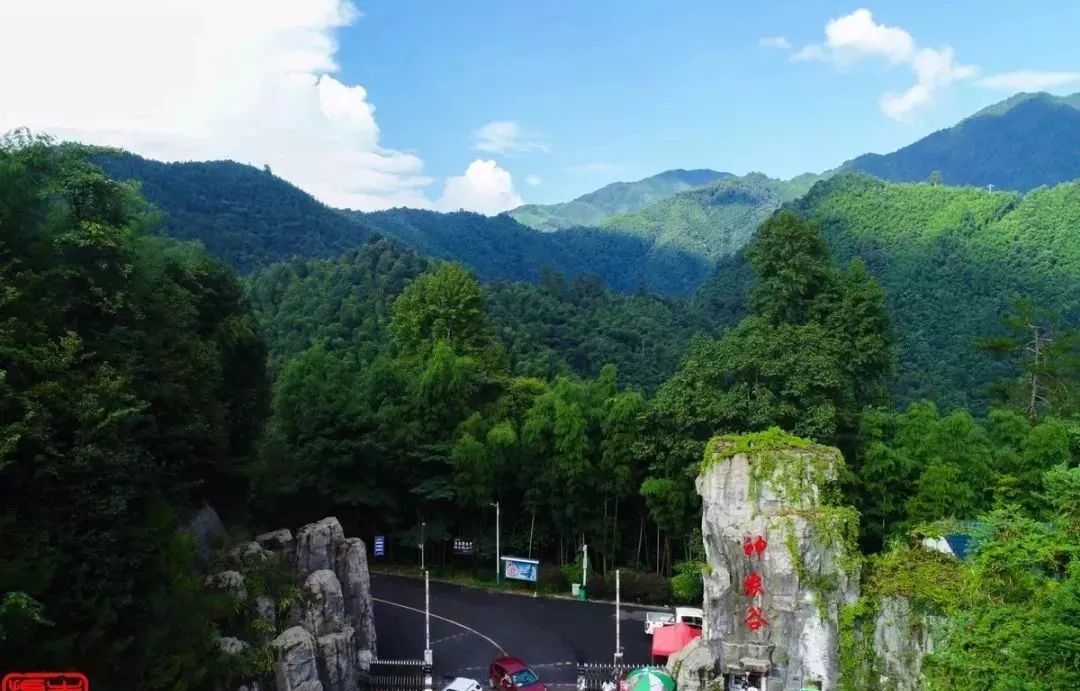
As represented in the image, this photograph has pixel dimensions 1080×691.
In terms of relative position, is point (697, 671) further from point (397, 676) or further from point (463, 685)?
point (397, 676)

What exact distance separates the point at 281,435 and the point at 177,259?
25.1 ft

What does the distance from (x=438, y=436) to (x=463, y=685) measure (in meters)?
10.6

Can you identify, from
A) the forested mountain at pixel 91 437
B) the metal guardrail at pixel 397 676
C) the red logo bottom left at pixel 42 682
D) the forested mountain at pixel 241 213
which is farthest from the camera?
the forested mountain at pixel 241 213

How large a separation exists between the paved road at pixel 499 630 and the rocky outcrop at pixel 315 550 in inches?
102

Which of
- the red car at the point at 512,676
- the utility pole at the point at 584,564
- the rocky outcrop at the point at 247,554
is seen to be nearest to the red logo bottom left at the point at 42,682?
the rocky outcrop at the point at 247,554

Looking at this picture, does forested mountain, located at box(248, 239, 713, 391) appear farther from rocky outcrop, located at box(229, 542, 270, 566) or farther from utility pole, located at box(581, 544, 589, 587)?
rocky outcrop, located at box(229, 542, 270, 566)

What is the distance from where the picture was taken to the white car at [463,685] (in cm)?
1524

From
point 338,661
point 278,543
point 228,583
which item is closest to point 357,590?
point 278,543

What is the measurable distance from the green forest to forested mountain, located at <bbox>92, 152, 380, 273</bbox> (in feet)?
130

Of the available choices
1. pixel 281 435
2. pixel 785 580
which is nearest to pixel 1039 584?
pixel 785 580

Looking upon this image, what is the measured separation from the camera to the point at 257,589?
1527 centimetres

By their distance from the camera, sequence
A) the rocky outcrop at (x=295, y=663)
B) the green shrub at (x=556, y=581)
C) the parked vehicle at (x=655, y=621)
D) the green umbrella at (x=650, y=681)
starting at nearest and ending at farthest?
the rocky outcrop at (x=295, y=663) < the green umbrella at (x=650, y=681) < the parked vehicle at (x=655, y=621) < the green shrub at (x=556, y=581)

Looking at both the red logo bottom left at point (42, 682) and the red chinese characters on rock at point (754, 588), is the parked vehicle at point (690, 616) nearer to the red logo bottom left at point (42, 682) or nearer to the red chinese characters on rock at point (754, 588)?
the red chinese characters on rock at point (754, 588)

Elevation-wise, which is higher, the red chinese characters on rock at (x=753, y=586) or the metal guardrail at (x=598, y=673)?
the red chinese characters on rock at (x=753, y=586)
